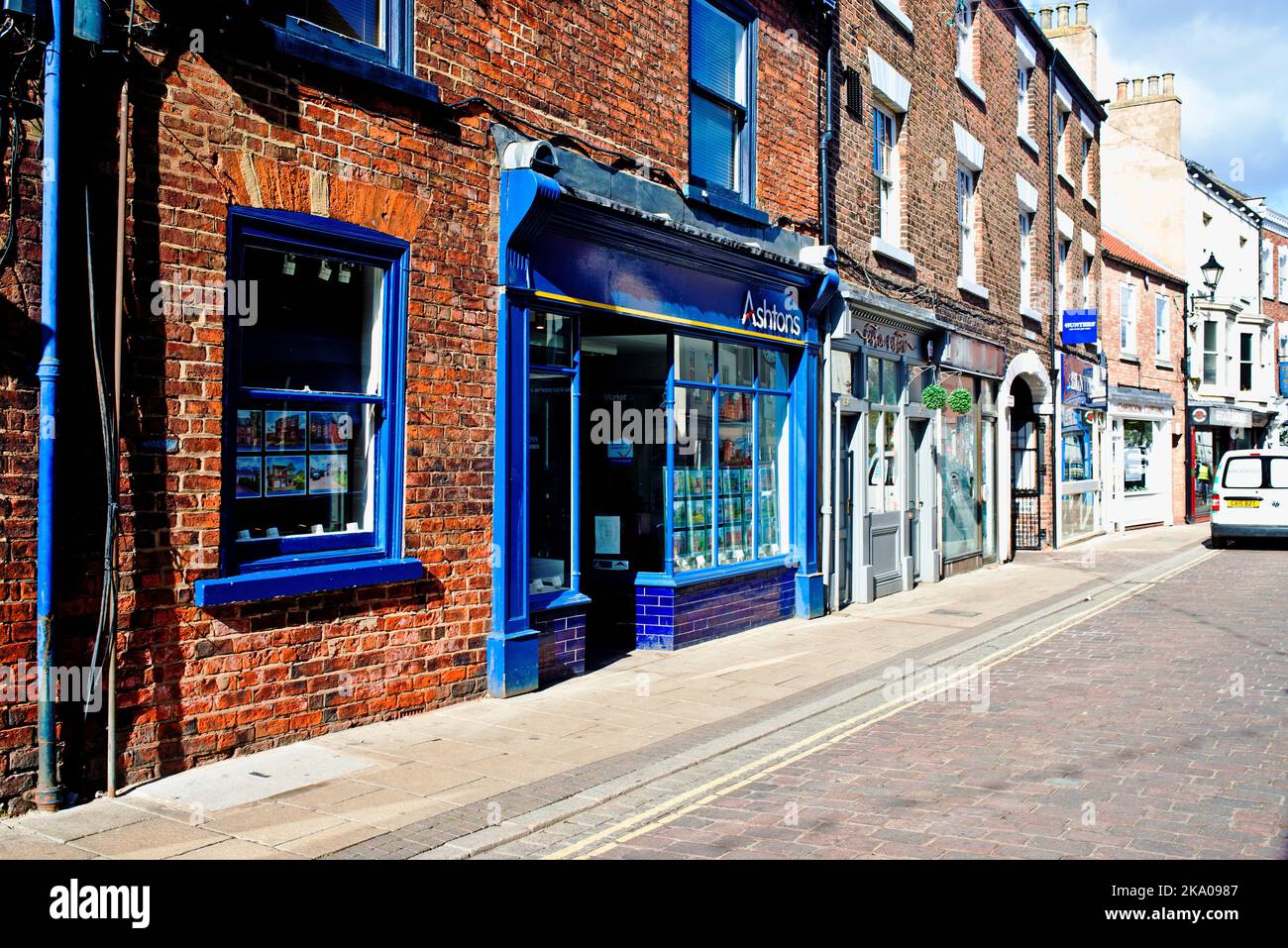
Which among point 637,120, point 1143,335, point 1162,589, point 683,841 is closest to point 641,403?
point 637,120

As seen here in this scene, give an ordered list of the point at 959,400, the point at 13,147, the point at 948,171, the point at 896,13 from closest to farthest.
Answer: the point at 13,147, the point at 896,13, the point at 959,400, the point at 948,171

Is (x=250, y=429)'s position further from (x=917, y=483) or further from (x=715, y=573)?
(x=917, y=483)

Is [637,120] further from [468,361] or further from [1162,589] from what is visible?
[1162,589]

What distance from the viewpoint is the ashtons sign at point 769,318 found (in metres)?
11.5

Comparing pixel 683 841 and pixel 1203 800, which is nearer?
pixel 683 841

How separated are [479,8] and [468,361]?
2637mm

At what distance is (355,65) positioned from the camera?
7.05 metres

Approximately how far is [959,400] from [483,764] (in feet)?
38.0

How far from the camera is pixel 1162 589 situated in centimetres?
1543

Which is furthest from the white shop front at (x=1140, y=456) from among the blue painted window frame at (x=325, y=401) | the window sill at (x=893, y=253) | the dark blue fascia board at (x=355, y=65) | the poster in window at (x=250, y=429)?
the poster in window at (x=250, y=429)

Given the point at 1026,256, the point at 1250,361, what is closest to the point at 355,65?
the point at 1026,256

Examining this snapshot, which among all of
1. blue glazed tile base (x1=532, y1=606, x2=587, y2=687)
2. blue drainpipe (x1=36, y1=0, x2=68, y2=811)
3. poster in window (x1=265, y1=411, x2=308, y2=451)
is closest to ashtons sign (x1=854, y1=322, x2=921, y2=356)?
blue glazed tile base (x1=532, y1=606, x2=587, y2=687)

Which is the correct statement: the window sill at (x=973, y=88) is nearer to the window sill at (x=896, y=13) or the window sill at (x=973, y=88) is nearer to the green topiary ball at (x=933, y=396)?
the window sill at (x=896, y=13)
